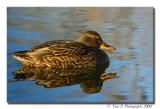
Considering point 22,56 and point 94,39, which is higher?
point 94,39

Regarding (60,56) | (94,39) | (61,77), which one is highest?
(94,39)

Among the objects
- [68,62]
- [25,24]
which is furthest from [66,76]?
[25,24]

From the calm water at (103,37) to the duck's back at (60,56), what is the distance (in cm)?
5

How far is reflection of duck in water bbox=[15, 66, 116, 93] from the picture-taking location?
5.97 m

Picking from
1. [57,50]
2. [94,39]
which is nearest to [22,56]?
[57,50]

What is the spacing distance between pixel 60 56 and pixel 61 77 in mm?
157

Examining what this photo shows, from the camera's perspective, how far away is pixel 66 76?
236 inches

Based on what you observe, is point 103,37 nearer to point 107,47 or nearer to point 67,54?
point 107,47

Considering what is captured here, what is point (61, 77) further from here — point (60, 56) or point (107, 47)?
point (107, 47)

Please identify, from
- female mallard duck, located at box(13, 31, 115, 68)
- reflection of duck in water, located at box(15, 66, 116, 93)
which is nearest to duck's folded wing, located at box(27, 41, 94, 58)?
female mallard duck, located at box(13, 31, 115, 68)

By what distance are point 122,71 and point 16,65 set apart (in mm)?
779

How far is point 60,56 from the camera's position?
5.96 m

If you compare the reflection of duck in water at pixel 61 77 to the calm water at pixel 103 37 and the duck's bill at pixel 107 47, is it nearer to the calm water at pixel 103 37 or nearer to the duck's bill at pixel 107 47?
the calm water at pixel 103 37

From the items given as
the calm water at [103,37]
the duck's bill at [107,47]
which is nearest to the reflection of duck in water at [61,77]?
the calm water at [103,37]
